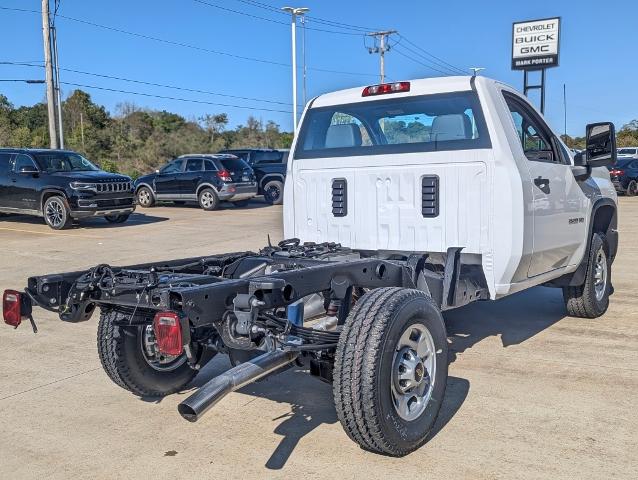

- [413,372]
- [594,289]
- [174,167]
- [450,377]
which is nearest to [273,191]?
[174,167]

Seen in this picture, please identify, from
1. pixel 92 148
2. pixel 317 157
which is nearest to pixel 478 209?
pixel 317 157

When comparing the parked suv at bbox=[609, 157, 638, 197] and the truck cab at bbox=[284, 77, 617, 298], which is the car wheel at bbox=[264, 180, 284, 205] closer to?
the parked suv at bbox=[609, 157, 638, 197]

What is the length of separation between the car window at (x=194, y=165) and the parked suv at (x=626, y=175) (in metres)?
15.4

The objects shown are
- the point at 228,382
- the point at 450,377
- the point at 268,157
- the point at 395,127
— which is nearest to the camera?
the point at 228,382

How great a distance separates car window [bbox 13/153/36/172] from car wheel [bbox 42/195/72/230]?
110cm

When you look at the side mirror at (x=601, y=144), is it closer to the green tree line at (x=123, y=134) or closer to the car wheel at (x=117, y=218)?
the car wheel at (x=117, y=218)

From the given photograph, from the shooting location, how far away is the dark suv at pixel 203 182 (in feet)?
71.2

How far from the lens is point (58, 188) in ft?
53.2

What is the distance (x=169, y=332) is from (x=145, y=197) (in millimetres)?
Result: 21072

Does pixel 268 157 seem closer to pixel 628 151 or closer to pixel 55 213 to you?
pixel 55 213

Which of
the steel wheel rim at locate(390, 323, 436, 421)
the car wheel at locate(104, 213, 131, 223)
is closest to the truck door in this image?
the steel wheel rim at locate(390, 323, 436, 421)

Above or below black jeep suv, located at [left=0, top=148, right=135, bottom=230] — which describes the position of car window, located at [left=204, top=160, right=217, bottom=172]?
above

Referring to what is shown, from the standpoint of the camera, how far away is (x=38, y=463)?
151 inches

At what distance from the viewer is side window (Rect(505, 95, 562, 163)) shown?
5.42 meters
